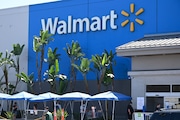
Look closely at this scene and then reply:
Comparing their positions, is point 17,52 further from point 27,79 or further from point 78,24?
point 78,24

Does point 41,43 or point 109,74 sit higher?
point 41,43

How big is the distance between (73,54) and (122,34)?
4.22m

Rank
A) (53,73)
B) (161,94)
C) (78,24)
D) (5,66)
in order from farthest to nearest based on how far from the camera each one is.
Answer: (5,66)
(78,24)
(53,73)
(161,94)

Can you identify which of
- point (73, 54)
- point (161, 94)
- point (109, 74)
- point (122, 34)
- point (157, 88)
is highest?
point (122, 34)

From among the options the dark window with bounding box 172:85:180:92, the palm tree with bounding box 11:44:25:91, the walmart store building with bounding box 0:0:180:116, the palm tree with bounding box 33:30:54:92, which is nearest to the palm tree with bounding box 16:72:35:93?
the palm tree with bounding box 33:30:54:92

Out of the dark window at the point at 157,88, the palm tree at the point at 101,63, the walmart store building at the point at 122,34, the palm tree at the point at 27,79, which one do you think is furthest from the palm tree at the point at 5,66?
the dark window at the point at 157,88

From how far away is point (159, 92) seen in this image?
25078mm

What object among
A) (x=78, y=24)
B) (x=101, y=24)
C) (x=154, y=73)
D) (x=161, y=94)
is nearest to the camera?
(x=154, y=73)

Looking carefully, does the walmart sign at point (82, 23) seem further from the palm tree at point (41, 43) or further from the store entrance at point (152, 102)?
the store entrance at point (152, 102)

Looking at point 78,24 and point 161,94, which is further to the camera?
point 78,24

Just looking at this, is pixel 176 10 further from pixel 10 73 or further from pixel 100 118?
pixel 10 73

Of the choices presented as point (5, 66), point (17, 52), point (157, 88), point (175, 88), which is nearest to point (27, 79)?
point (17, 52)

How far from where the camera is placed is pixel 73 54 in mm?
31828

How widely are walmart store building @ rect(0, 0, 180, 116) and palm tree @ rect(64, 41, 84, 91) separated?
2.75 feet
